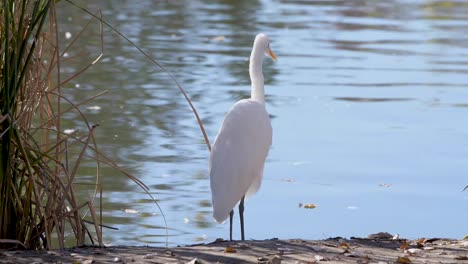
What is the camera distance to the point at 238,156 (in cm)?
589

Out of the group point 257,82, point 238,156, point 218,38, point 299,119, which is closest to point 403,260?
point 238,156

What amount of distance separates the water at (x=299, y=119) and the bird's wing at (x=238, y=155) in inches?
24.8

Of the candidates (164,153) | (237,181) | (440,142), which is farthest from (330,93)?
(237,181)

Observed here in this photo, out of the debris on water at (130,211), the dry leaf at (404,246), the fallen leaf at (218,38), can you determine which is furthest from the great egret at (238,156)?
the fallen leaf at (218,38)

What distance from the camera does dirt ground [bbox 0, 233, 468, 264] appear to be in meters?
4.34

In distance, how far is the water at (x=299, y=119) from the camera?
22.3ft

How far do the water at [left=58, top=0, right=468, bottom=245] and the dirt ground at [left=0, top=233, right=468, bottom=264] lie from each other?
120 centimetres

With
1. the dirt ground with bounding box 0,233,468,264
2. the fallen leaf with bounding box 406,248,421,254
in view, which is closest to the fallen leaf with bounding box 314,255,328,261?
the dirt ground with bounding box 0,233,468,264

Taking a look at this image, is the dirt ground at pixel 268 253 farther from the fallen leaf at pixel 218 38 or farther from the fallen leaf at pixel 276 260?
the fallen leaf at pixel 218 38

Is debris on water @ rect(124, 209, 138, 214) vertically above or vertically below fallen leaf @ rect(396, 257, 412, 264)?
below

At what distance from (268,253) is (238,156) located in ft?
4.68

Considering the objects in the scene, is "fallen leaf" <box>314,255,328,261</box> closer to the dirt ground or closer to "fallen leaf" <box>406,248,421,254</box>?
the dirt ground

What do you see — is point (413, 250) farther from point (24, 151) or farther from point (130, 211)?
point (130, 211)

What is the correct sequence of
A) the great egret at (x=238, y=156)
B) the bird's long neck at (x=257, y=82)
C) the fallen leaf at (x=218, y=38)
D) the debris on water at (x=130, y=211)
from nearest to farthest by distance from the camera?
the great egret at (x=238, y=156), the bird's long neck at (x=257, y=82), the debris on water at (x=130, y=211), the fallen leaf at (x=218, y=38)
